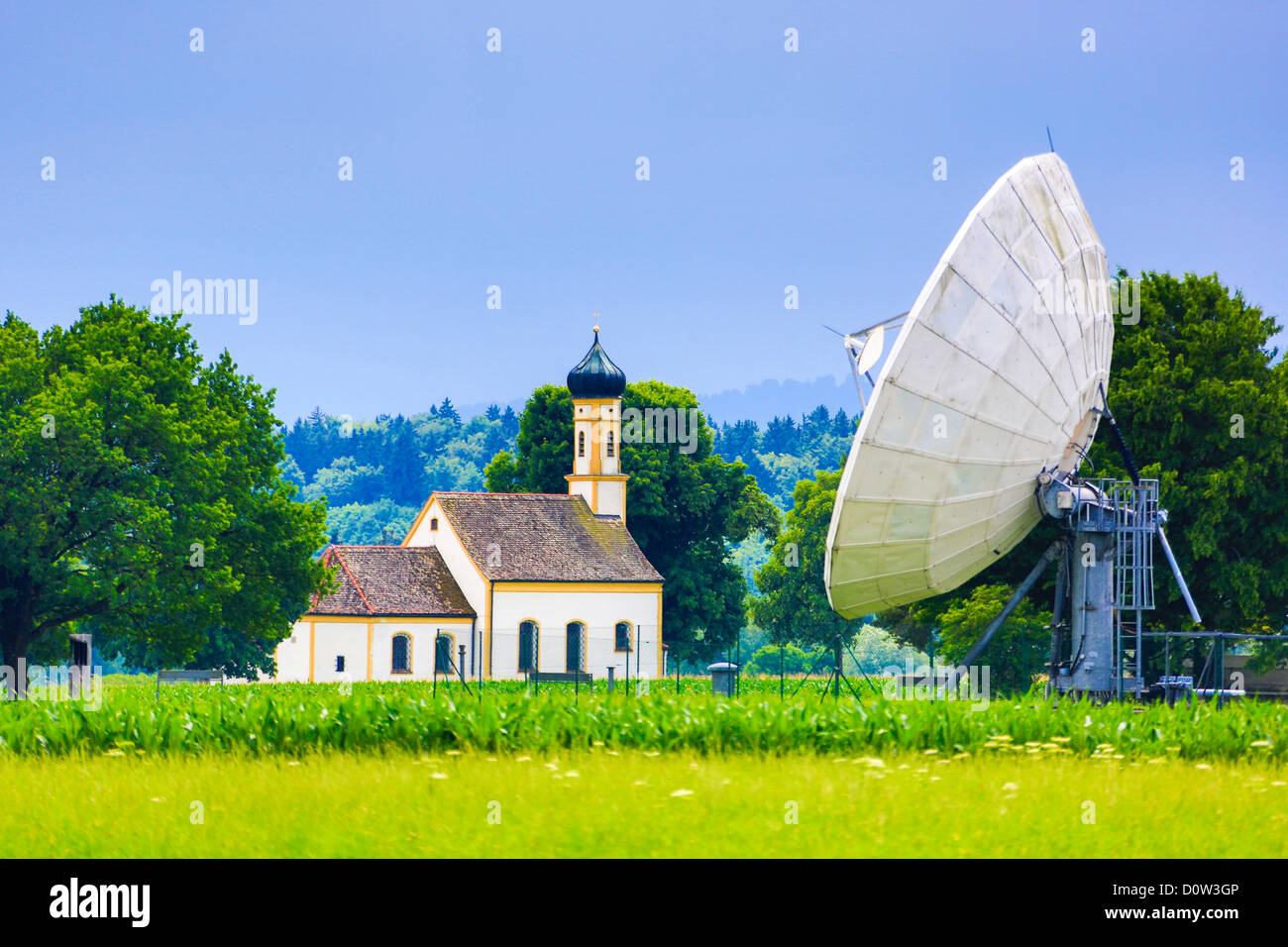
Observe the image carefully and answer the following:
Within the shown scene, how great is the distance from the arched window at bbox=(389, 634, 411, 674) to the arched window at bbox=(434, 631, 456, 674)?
138 centimetres

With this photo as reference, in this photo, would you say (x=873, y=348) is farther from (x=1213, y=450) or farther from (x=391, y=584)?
(x=391, y=584)

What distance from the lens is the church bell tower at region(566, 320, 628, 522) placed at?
86000 mm

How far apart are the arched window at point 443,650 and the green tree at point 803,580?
22254 millimetres

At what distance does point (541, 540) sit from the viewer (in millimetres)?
81750

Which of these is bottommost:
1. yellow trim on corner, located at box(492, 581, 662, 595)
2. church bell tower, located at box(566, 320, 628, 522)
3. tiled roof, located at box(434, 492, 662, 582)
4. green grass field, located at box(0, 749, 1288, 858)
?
green grass field, located at box(0, 749, 1288, 858)

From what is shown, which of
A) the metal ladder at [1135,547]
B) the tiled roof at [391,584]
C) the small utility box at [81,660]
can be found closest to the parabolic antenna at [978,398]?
the metal ladder at [1135,547]

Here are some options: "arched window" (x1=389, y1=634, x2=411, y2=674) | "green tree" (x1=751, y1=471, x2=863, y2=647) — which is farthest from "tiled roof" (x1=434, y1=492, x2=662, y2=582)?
"green tree" (x1=751, y1=471, x2=863, y2=647)

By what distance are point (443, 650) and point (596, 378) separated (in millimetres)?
17872

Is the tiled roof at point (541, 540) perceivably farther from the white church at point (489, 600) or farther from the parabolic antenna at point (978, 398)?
the parabolic antenna at point (978, 398)

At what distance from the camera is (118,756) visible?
810 inches

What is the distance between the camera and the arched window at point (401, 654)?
77.5m

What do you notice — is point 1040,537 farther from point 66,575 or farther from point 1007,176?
Answer: point 66,575

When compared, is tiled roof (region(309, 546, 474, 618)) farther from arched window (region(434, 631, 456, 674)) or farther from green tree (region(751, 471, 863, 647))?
green tree (region(751, 471, 863, 647))

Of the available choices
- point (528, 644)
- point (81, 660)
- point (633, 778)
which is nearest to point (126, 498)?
point (81, 660)
